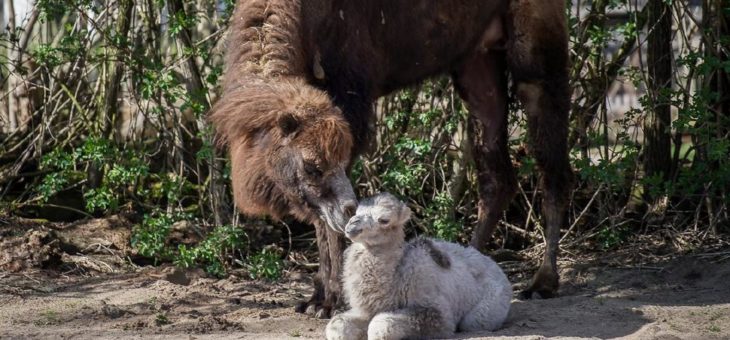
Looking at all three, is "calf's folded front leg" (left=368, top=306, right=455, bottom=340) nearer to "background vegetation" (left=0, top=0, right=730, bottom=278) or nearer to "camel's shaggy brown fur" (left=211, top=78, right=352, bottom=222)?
"camel's shaggy brown fur" (left=211, top=78, right=352, bottom=222)

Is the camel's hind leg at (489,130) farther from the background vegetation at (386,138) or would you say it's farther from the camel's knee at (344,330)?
the camel's knee at (344,330)

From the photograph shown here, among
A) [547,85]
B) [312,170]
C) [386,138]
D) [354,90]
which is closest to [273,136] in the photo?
[312,170]

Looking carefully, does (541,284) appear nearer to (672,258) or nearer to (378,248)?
(672,258)

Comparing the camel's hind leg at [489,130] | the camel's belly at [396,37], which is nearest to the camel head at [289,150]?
the camel's belly at [396,37]

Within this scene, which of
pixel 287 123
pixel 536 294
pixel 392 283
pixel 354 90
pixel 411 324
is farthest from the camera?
pixel 536 294

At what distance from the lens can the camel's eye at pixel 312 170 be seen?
520cm

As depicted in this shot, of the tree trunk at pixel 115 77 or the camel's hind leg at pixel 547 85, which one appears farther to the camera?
the tree trunk at pixel 115 77

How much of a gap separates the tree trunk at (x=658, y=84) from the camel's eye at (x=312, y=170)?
337cm

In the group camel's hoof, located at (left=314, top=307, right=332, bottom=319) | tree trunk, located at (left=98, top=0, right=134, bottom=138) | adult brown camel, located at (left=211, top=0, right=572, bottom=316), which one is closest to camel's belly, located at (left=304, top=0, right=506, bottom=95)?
adult brown camel, located at (left=211, top=0, right=572, bottom=316)

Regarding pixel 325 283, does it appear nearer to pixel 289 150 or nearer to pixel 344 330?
pixel 289 150

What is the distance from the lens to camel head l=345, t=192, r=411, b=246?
477 cm

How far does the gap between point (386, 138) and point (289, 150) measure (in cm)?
263

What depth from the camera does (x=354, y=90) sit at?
5.68 meters

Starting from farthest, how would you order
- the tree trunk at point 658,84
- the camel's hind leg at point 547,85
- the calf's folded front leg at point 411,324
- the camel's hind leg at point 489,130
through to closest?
the tree trunk at point 658,84 < the camel's hind leg at point 489,130 < the camel's hind leg at point 547,85 < the calf's folded front leg at point 411,324
